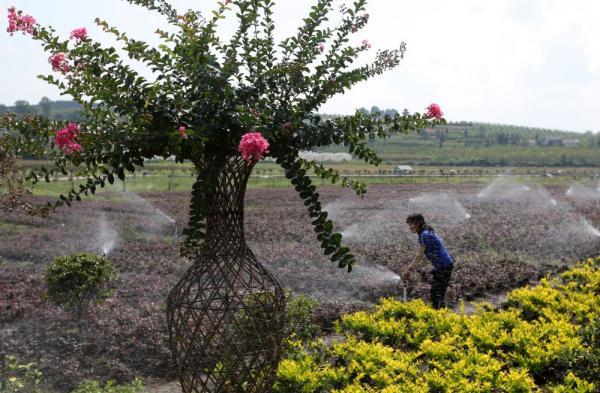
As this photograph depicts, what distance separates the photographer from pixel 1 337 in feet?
24.5

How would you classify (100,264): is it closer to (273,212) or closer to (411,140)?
(273,212)

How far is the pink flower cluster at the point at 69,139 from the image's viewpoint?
3.95 m

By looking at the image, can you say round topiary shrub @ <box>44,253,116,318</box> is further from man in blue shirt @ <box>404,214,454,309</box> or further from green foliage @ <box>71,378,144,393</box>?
man in blue shirt @ <box>404,214,454,309</box>

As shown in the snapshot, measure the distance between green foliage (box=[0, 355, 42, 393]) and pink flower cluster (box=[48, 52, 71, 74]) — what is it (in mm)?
3037

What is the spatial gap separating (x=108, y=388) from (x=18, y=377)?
3.61 feet

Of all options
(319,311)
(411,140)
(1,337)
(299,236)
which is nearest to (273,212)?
(299,236)

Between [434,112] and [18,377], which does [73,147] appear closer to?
[434,112]

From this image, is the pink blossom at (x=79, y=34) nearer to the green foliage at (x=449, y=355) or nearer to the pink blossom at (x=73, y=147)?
the pink blossom at (x=73, y=147)

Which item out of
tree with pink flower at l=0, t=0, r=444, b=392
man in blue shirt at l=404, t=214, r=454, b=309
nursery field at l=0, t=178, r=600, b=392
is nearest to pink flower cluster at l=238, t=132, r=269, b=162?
tree with pink flower at l=0, t=0, r=444, b=392

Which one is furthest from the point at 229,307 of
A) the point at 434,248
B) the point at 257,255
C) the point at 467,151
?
the point at 467,151

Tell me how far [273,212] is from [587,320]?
15.1 m

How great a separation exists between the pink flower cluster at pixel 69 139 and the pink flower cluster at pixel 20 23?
0.75 m

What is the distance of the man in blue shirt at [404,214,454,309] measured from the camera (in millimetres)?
8484

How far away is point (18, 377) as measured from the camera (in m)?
6.42
